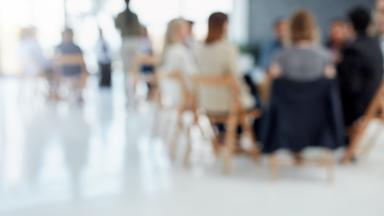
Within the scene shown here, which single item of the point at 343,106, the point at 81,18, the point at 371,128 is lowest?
the point at 371,128

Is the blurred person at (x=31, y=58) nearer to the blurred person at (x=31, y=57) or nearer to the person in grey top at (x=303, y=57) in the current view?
the blurred person at (x=31, y=57)

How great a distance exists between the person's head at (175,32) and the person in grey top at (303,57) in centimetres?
141

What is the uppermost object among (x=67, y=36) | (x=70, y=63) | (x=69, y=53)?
(x=67, y=36)

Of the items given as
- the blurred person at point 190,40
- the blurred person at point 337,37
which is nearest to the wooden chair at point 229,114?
the blurred person at point 190,40

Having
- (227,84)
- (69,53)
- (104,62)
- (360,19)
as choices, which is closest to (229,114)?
(227,84)

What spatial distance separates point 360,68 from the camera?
11.7 feet

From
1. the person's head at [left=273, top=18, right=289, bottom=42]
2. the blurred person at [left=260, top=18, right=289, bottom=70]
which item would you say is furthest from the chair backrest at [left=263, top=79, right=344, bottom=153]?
the person's head at [left=273, top=18, right=289, bottom=42]

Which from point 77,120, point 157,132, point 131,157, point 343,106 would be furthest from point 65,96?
point 343,106

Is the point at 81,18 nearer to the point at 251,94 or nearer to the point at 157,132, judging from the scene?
the point at 157,132

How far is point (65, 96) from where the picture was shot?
7.50m

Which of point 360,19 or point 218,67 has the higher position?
point 360,19

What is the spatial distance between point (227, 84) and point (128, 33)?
9.06 ft

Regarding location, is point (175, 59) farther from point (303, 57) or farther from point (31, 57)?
point (31, 57)

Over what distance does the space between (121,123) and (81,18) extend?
17.6 ft
